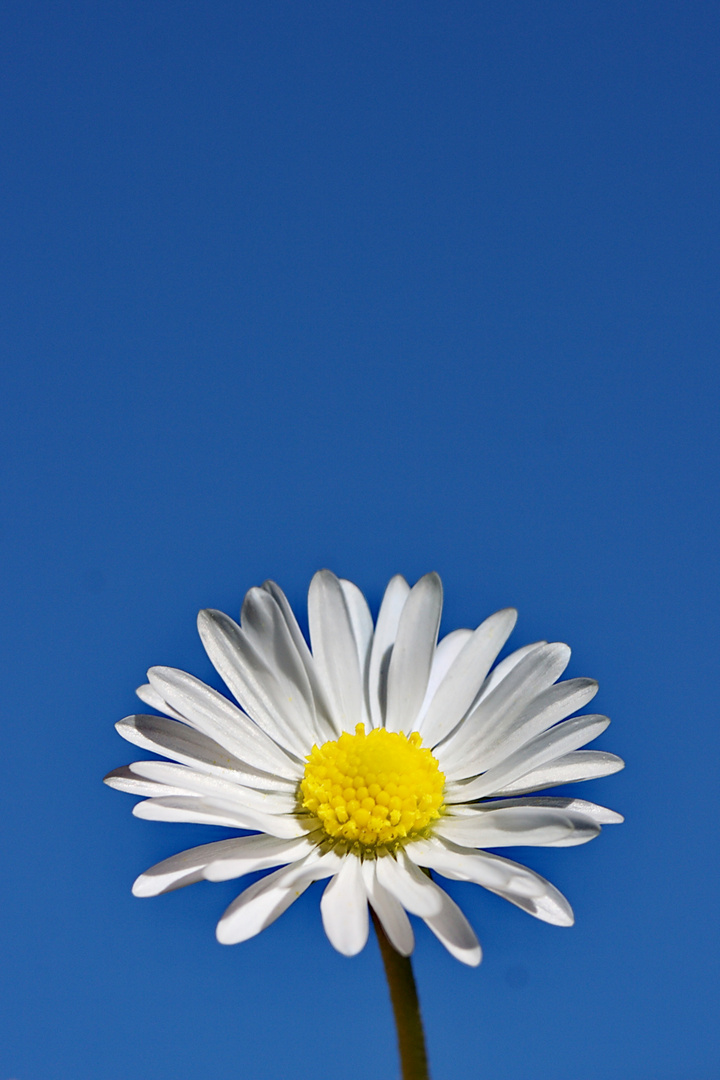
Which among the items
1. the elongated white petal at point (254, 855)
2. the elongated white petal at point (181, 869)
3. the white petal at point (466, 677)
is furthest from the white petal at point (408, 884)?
the white petal at point (466, 677)

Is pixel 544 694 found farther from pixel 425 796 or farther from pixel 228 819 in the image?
pixel 228 819

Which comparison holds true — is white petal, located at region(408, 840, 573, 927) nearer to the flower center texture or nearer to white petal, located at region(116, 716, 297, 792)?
the flower center texture

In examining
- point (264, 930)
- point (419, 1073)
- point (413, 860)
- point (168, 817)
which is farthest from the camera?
point (413, 860)

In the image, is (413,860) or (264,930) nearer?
(264,930)

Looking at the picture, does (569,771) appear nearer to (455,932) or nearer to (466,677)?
(466,677)

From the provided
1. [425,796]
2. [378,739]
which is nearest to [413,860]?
[425,796]

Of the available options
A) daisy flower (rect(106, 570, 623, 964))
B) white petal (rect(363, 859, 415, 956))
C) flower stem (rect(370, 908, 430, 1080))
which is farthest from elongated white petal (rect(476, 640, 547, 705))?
flower stem (rect(370, 908, 430, 1080))

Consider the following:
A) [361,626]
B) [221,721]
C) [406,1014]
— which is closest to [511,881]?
[406,1014]

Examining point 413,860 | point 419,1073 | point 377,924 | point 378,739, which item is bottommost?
point 419,1073
